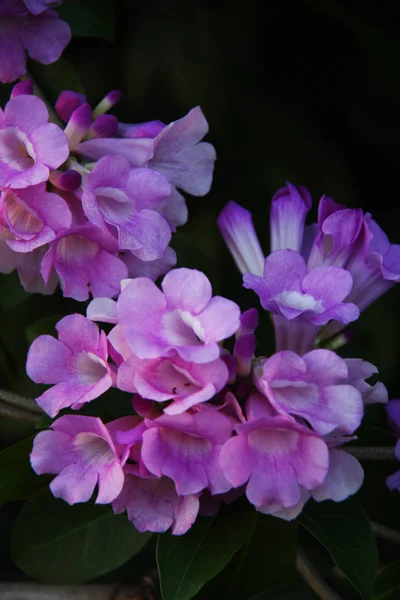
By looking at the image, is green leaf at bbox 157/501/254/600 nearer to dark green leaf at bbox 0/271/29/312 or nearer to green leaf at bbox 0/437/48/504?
green leaf at bbox 0/437/48/504

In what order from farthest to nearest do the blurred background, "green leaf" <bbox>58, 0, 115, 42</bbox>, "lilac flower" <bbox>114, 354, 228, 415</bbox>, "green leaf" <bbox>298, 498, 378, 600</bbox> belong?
the blurred background
"green leaf" <bbox>58, 0, 115, 42</bbox>
"green leaf" <bbox>298, 498, 378, 600</bbox>
"lilac flower" <bbox>114, 354, 228, 415</bbox>

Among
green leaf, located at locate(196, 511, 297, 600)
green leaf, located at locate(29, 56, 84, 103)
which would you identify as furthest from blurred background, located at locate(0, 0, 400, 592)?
green leaf, located at locate(196, 511, 297, 600)

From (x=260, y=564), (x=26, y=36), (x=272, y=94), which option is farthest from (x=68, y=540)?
(x=272, y=94)

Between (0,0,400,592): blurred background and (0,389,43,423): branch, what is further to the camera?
(0,0,400,592): blurred background

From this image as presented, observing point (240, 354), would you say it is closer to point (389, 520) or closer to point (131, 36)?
point (389, 520)

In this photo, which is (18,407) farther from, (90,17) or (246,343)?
(90,17)

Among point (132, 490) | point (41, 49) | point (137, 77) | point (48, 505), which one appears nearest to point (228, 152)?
point (137, 77)
